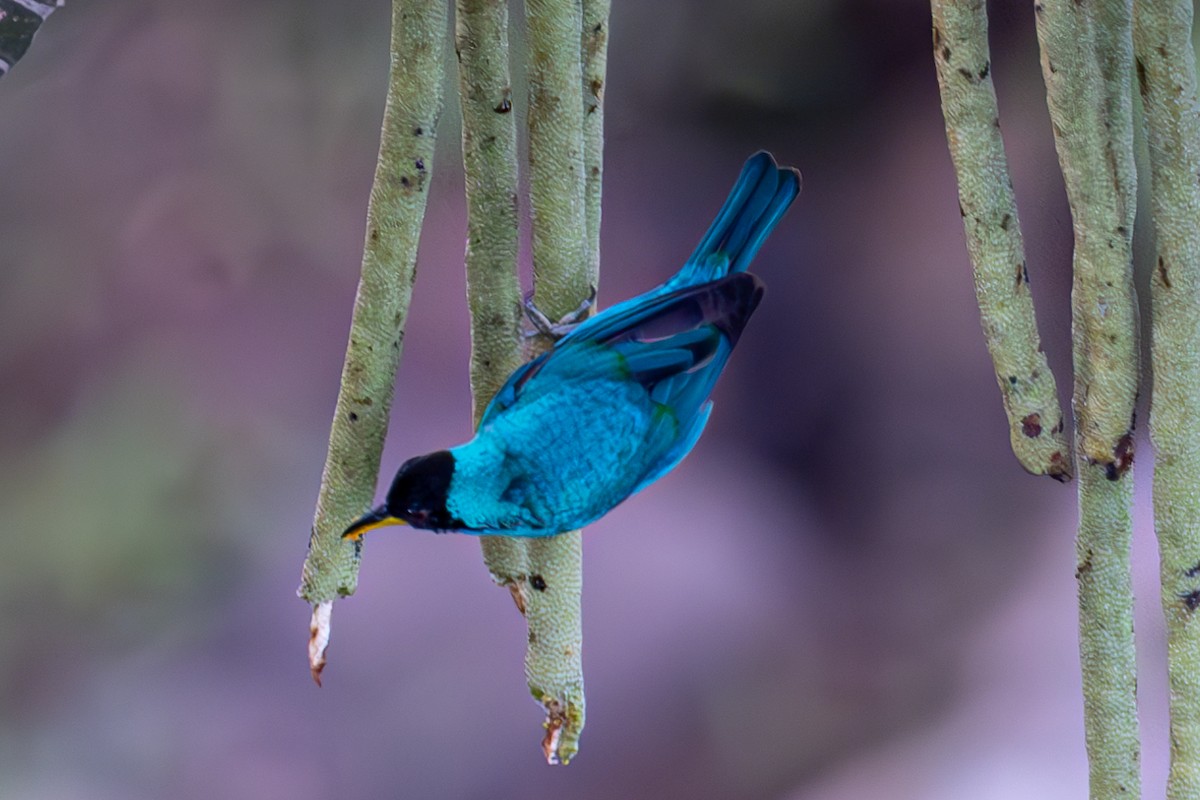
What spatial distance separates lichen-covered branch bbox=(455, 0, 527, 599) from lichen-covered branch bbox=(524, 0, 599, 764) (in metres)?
0.02

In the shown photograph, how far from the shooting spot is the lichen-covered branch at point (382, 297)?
1.85ft

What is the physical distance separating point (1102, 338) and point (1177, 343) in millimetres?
38

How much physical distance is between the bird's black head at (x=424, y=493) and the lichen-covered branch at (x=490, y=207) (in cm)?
9

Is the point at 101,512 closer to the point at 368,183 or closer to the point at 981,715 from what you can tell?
the point at 368,183

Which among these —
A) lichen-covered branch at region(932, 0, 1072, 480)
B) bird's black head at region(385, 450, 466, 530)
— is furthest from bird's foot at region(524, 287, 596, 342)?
lichen-covered branch at region(932, 0, 1072, 480)

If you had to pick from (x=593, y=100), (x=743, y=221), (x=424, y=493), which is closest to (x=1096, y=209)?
(x=743, y=221)

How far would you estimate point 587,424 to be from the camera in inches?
21.6

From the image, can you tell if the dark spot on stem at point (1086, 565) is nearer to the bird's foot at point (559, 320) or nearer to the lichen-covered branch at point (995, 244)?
the lichen-covered branch at point (995, 244)

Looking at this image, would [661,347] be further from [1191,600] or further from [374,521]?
[1191,600]

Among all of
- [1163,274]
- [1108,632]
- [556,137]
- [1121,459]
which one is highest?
[556,137]

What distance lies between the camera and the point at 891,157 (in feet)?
2.71

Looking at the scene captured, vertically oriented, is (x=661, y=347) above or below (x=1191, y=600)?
above

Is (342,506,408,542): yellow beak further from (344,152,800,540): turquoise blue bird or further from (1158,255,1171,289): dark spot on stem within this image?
(1158,255,1171,289): dark spot on stem

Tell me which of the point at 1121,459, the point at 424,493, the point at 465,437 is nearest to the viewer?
the point at 424,493
